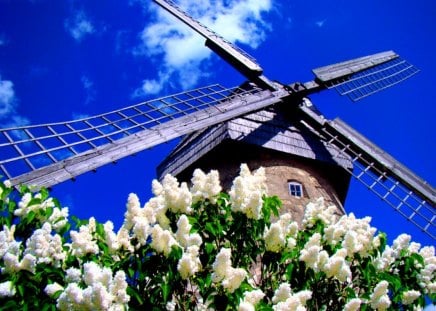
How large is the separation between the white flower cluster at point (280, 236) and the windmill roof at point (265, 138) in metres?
5.85

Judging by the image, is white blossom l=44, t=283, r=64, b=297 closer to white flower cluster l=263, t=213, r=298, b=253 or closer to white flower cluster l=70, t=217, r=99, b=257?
white flower cluster l=70, t=217, r=99, b=257

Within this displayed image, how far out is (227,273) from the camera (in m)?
4.35

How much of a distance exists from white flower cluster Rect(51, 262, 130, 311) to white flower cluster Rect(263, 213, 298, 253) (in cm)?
173

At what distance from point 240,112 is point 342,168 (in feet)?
9.10

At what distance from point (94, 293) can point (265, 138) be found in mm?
8471

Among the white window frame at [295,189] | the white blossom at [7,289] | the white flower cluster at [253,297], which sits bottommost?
the white flower cluster at [253,297]

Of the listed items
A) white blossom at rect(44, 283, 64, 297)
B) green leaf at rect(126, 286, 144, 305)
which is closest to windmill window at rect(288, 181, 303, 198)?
green leaf at rect(126, 286, 144, 305)

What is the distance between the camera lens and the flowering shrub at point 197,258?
4.30 meters

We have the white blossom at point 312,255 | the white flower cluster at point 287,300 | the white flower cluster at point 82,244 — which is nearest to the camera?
the white flower cluster at point 287,300

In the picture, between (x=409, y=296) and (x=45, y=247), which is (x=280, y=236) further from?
(x=45, y=247)

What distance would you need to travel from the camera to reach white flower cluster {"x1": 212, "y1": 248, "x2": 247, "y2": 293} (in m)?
4.29

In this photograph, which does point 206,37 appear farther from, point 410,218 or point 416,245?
point 416,245

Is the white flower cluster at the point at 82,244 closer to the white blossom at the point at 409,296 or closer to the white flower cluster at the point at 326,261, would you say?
the white flower cluster at the point at 326,261

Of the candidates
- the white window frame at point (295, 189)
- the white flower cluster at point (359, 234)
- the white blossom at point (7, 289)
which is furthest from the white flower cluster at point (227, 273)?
the white window frame at point (295, 189)
